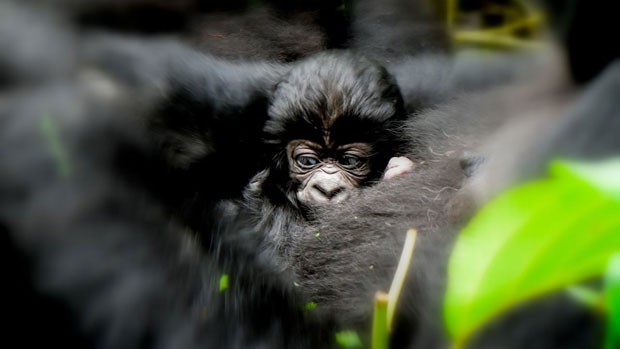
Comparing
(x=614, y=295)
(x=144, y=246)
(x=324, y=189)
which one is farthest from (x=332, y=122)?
(x=614, y=295)

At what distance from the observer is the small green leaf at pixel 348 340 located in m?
0.97

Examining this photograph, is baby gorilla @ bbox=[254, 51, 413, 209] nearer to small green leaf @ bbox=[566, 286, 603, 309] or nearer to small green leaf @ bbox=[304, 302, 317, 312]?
small green leaf @ bbox=[304, 302, 317, 312]

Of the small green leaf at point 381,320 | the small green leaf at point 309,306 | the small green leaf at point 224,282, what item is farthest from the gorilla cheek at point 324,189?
the small green leaf at point 381,320

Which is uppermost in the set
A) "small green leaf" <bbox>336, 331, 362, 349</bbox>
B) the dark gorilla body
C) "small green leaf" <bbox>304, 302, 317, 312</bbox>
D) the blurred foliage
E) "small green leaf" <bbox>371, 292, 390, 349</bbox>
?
the blurred foliage

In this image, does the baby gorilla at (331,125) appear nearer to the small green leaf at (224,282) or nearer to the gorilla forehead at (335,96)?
the gorilla forehead at (335,96)

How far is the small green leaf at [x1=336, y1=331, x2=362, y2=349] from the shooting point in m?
0.97

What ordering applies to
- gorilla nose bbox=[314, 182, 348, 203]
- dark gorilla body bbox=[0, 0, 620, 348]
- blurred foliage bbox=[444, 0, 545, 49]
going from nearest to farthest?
blurred foliage bbox=[444, 0, 545, 49] < dark gorilla body bbox=[0, 0, 620, 348] < gorilla nose bbox=[314, 182, 348, 203]

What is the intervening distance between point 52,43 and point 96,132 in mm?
193

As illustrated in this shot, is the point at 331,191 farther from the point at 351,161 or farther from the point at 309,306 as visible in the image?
the point at 309,306

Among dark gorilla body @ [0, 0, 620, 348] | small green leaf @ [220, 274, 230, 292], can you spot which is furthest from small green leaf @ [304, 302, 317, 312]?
small green leaf @ [220, 274, 230, 292]

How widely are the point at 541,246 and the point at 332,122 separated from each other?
1.77 metres

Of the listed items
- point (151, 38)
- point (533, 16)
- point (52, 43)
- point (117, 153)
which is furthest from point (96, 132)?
point (533, 16)

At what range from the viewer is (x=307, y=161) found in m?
2.12

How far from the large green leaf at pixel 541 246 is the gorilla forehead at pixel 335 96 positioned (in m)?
1.67
